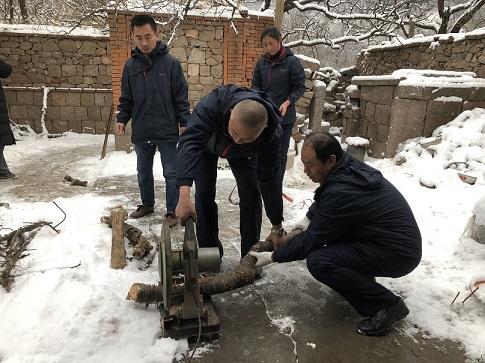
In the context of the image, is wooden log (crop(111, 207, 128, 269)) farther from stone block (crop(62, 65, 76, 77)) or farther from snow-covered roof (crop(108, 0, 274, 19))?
stone block (crop(62, 65, 76, 77))

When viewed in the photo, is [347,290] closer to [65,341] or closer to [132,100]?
[65,341]

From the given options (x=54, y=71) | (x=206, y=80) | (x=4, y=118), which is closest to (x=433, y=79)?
(x=206, y=80)

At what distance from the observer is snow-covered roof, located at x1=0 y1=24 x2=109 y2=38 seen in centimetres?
890

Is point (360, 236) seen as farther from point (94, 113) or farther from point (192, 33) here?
point (94, 113)

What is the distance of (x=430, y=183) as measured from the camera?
4645 mm

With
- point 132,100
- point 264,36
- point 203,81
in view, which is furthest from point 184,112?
point 203,81

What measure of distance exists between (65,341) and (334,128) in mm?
10785

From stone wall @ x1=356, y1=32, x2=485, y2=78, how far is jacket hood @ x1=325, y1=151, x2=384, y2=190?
708 cm

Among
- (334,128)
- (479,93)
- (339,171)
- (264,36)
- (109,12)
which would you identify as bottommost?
(334,128)

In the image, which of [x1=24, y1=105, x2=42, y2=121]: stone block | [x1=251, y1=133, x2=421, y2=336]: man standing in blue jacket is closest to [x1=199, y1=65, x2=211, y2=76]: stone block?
[x1=24, y1=105, x2=42, y2=121]: stone block

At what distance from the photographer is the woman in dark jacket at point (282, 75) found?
14.1 ft

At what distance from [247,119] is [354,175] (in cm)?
73

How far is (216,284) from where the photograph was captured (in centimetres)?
230

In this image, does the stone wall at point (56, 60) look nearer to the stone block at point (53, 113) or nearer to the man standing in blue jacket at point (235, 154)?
the stone block at point (53, 113)
